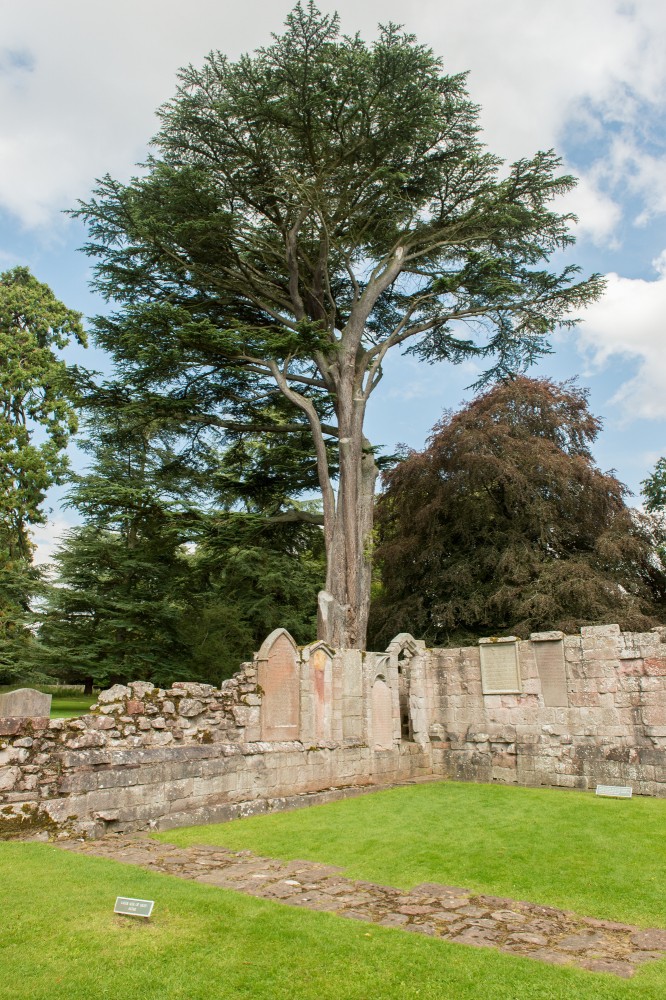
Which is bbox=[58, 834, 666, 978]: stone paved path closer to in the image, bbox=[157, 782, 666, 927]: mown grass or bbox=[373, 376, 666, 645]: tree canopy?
bbox=[157, 782, 666, 927]: mown grass

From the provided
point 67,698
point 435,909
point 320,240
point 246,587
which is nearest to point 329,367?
point 320,240

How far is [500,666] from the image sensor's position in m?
11.4

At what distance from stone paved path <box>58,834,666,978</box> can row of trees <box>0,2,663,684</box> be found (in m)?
7.60

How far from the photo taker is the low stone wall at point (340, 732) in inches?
264

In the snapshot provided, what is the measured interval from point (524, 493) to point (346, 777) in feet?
26.3

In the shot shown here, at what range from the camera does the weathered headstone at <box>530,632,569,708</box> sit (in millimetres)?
10758

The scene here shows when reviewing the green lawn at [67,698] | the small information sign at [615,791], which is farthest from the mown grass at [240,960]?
the green lawn at [67,698]

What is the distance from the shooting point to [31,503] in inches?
834

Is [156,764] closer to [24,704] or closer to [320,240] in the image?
[24,704]

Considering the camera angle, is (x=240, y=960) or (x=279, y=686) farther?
(x=279, y=686)

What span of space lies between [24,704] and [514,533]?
11.4 m

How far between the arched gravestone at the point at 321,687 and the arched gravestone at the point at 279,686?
35cm

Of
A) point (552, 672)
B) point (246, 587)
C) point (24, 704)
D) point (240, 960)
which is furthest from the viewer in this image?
point (246, 587)

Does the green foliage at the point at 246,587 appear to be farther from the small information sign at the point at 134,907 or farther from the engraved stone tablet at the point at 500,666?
the small information sign at the point at 134,907
